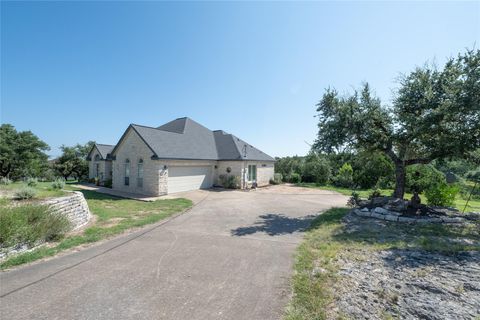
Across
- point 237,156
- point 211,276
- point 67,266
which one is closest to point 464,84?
point 211,276

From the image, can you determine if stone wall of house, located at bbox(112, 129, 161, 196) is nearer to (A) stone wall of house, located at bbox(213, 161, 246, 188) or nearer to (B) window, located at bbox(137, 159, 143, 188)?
(B) window, located at bbox(137, 159, 143, 188)

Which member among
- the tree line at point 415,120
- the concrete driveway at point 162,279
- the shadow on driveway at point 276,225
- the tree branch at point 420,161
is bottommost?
the shadow on driveway at point 276,225

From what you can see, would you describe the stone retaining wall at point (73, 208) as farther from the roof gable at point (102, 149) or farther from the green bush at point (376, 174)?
the green bush at point (376, 174)

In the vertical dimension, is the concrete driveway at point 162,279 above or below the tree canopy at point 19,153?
below

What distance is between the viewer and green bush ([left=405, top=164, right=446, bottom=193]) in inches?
670

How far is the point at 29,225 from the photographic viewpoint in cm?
581

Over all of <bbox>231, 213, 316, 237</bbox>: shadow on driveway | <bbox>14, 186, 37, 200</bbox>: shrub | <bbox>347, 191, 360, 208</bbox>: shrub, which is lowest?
<bbox>231, 213, 316, 237</bbox>: shadow on driveway

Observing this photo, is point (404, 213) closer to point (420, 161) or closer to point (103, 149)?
point (420, 161)

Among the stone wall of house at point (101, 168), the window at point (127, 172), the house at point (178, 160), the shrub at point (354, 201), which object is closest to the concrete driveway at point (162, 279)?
the shrub at point (354, 201)

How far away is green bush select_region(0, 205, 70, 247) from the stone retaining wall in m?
0.48

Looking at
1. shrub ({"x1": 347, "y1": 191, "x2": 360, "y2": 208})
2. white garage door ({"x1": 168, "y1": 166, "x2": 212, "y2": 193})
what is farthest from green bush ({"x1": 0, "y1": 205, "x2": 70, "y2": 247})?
shrub ({"x1": 347, "y1": 191, "x2": 360, "y2": 208})

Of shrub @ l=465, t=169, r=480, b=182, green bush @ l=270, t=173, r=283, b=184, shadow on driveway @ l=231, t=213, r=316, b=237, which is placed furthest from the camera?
green bush @ l=270, t=173, r=283, b=184

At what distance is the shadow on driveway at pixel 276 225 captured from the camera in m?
7.57

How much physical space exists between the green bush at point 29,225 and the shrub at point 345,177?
2217cm
